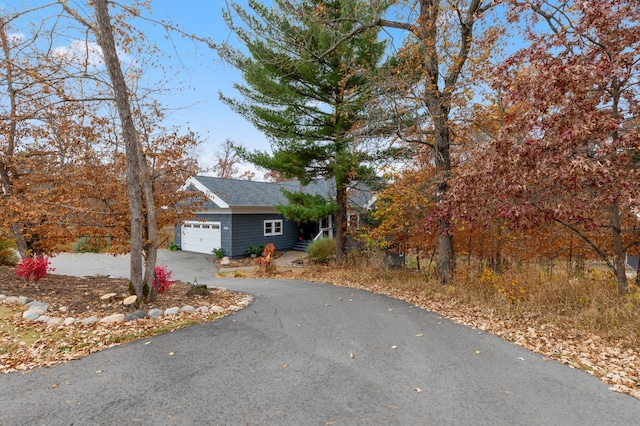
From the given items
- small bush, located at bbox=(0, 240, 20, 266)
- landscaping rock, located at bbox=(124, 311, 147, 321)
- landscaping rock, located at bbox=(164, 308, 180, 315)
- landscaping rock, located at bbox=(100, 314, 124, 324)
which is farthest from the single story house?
landscaping rock, located at bbox=(100, 314, 124, 324)

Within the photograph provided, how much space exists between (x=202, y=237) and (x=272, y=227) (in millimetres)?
3980

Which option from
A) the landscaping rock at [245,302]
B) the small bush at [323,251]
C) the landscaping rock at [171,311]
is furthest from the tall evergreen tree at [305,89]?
the landscaping rock at [171,311]

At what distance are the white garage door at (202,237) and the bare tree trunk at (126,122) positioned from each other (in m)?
12.7

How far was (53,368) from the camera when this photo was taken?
356 centimetres

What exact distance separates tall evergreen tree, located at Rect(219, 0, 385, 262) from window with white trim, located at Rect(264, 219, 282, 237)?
25.1ft

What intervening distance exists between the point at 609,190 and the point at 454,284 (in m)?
3.91

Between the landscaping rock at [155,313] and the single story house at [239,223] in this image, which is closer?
the landscaping rock at [155,313]

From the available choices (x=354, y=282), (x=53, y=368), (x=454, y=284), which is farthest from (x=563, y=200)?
(x=53, y=368)

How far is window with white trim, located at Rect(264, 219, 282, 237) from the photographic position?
19516 millimetres

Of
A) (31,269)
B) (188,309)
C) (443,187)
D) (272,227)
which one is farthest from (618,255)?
(272,227)

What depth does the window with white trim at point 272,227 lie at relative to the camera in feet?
64.0

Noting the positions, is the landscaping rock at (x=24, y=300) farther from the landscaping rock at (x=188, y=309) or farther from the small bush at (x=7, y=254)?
the small bush at (x=7, y=254)

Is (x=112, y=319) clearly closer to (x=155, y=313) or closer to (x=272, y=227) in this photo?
(x=155, y=313)

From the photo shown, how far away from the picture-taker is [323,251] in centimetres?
1460
